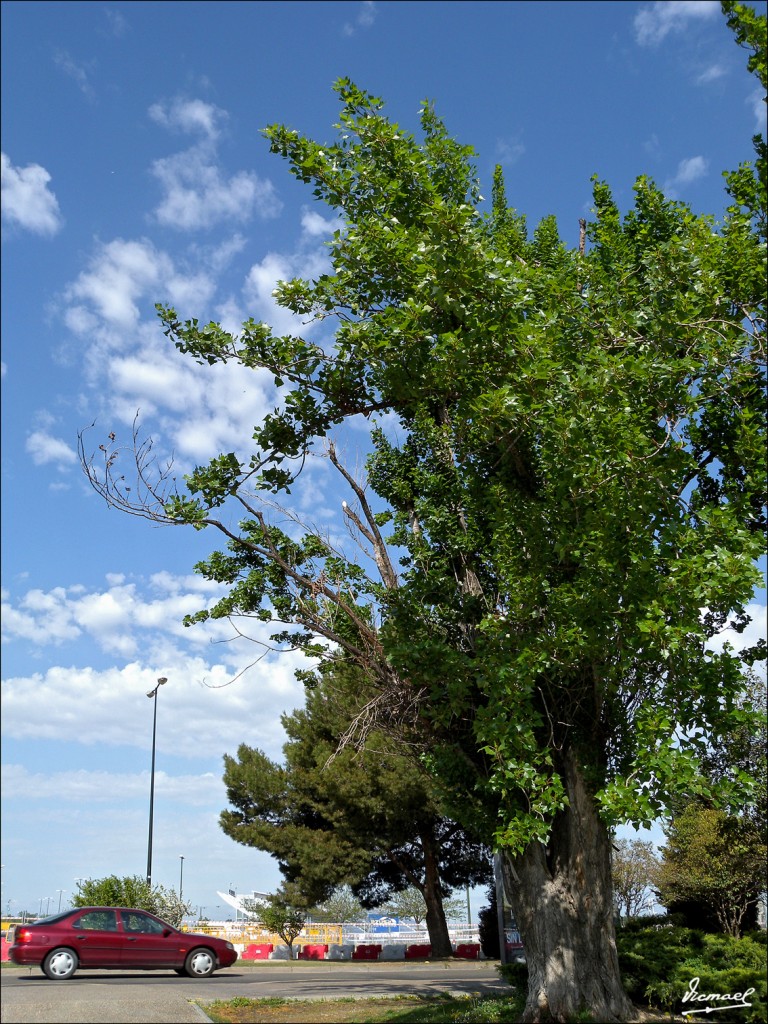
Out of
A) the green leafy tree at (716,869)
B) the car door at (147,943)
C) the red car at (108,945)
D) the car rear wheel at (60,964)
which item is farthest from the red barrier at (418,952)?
the car rear wheel at (60,964)

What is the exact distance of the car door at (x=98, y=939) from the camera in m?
15.8

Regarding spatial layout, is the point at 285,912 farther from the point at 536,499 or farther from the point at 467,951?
the point at 536,499

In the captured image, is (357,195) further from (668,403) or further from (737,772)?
(737,772)

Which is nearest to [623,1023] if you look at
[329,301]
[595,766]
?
[595,766]

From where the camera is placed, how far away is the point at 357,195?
36.5ft

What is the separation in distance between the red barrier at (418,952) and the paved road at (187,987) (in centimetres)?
513

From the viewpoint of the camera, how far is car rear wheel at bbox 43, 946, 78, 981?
604 inches

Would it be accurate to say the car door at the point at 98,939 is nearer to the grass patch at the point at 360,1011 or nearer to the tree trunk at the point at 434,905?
the grass patch at the point at 360,1011

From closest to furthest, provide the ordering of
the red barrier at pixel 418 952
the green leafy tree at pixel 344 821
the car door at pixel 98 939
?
the car door at pixel 98 939 < the green leafy tree at pixel 344 821 < the red barrier at pixel 418 952

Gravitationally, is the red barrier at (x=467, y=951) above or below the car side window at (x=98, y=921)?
below

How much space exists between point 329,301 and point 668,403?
176 inches

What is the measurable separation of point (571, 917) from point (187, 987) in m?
7.81

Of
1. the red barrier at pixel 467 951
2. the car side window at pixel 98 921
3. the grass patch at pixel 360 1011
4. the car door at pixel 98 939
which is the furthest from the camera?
the red barrier at pixel 467 951

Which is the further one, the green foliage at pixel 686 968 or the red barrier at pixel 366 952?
the red barrier at pixel 366 952
